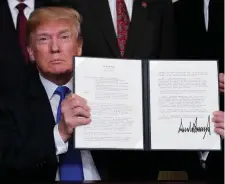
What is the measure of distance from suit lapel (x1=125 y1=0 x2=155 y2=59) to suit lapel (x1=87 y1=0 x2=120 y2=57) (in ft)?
0.18

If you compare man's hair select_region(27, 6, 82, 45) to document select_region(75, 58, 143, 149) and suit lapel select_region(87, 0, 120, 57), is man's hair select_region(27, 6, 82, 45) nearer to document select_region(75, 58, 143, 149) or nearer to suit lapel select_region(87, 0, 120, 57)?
suit lapel select_region(87, 0, 120, 57)

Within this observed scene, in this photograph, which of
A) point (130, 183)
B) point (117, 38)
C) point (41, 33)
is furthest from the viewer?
point (117, 38)

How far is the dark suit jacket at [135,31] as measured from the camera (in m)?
1.65

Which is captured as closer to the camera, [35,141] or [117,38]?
[35,141]

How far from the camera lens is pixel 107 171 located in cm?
156

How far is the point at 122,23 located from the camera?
171 centimetres

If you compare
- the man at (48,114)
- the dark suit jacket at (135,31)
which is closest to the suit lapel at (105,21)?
the dark suit jacket at (135,31)

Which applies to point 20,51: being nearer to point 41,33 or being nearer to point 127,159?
point 41,33

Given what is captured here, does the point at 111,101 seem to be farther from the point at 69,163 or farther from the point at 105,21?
the point at 105,21

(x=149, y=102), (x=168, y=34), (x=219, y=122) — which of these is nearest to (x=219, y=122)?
(x=219, y=122)

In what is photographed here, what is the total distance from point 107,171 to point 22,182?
32 cm

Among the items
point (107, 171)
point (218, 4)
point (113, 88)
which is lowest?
point (107, 171)

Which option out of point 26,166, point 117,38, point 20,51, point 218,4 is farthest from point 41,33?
point 218,4
